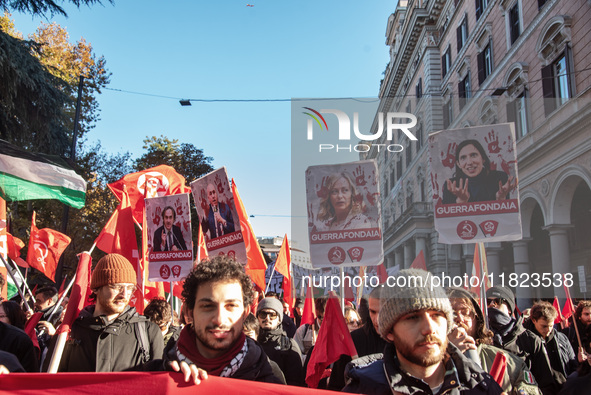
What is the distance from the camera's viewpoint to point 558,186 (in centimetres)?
1527

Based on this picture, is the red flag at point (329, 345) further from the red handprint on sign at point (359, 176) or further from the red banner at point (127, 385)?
the red handprint on sign at point (359, 176)

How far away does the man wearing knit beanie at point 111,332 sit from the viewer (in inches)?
134

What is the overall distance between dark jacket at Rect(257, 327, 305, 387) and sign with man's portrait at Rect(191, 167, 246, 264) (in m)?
2.24

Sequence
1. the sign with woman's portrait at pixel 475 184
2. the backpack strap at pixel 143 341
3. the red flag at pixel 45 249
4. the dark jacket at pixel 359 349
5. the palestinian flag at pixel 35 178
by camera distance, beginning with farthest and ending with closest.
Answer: the red flag at pixel 45 249 → the palestinian flag at pixel 35 178 → the sign with woman's portrait at pixel 475 184 → the dark jacket at pixel 359 349 → the backpack strap at pixel 143 341

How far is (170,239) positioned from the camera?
803 cm

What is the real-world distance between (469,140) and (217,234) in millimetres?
3995

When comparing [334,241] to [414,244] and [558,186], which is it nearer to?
[414,244]

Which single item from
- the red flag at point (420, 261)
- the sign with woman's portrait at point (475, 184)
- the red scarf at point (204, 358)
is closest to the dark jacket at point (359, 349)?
the sign with woman's portrait at point (475, 184)

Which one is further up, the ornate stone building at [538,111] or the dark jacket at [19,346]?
the ornate stone building at [538,111]

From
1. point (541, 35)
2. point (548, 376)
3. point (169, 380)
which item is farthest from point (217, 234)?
point (541, 35)

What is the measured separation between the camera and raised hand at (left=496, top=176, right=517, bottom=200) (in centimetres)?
483

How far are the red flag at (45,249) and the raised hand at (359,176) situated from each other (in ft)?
24.4

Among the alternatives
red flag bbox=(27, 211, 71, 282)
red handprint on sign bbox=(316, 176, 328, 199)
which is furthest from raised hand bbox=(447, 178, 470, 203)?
red flag bbox=(27, 211, 71, 282)

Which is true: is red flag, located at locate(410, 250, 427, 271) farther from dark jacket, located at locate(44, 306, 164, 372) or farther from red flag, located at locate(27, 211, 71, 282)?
red flag, located at locate(27, 211, 71, 282)
